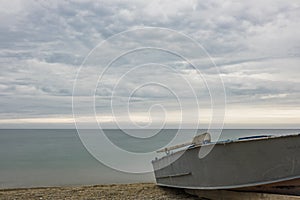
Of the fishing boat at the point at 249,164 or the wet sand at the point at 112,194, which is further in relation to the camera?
the wet sand at the point at 112,194

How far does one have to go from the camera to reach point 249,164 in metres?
8.41

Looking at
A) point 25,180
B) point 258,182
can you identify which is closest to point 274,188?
point 258,182

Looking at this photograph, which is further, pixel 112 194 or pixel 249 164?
pixel 112 194

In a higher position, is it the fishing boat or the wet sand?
the fishing boat

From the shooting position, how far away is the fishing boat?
8.03m

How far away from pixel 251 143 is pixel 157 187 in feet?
20.9

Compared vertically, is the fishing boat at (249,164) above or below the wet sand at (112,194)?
above

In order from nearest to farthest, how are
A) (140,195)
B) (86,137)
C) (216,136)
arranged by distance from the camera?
(216,136) < (140,195) < (86,137)

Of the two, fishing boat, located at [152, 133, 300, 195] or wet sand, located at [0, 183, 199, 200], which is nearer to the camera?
fishing boat, located at [152, 133, 300, 195]

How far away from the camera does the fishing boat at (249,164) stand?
8031mm

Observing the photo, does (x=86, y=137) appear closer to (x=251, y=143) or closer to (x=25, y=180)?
(x=251, y=143)

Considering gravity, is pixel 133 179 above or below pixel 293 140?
below

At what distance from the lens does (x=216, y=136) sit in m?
11.0

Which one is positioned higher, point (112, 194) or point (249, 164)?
point (249, 164)
